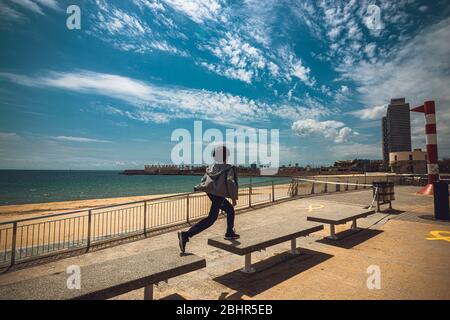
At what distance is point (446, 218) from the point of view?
836cm

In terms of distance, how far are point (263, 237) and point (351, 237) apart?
3.63 meters

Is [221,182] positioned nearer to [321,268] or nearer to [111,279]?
[111,279]

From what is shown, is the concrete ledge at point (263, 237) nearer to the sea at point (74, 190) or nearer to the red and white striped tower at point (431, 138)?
the red and white striped tower at point (431, 138)

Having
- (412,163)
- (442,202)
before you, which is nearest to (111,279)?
(442,202)

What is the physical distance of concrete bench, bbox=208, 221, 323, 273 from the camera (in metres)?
3.84

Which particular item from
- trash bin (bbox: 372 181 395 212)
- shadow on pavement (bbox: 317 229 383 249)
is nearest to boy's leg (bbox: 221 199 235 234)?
shadow on pavement (bbox: 317 229 383 249)

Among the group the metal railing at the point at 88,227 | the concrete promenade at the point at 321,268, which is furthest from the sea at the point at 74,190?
the concrete promenade at the point at 321,268

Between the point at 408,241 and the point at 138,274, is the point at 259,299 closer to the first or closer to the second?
the point at 138,274

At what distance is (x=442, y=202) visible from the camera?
27.6 ft

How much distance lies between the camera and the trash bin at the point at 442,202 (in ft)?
27.4
